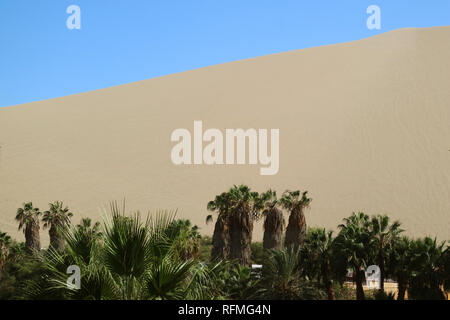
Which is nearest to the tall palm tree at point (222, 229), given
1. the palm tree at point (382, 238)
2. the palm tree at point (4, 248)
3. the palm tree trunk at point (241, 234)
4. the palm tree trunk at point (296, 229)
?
the palm tree trunk at point (241, 234)

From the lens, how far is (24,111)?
4456 inches

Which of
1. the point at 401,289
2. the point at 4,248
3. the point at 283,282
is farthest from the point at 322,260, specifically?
the point at 4,248

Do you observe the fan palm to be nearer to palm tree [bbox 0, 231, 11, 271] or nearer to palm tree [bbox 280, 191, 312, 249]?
palm tree [bbox 0, 231, 11, 271]

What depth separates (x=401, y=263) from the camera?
2538 centimetres

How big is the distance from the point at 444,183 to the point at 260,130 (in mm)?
31406

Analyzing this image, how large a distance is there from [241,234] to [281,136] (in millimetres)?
58389

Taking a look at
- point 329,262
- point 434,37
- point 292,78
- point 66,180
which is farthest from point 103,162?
point 434,37

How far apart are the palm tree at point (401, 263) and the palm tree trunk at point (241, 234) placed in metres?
8.35

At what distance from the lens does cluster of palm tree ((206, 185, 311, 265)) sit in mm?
31406

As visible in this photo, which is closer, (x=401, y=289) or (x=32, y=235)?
(x=401, y=289)

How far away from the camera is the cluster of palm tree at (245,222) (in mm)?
31406

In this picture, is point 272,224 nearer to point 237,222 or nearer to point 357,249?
point 237,222

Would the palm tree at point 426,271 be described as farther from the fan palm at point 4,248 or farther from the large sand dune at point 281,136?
the large sand dune at point 281,136

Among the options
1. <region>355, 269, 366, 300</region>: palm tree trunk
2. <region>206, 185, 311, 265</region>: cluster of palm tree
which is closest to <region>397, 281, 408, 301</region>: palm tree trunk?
<region>355, 269, 366, 300</region>: palm tree trunk
